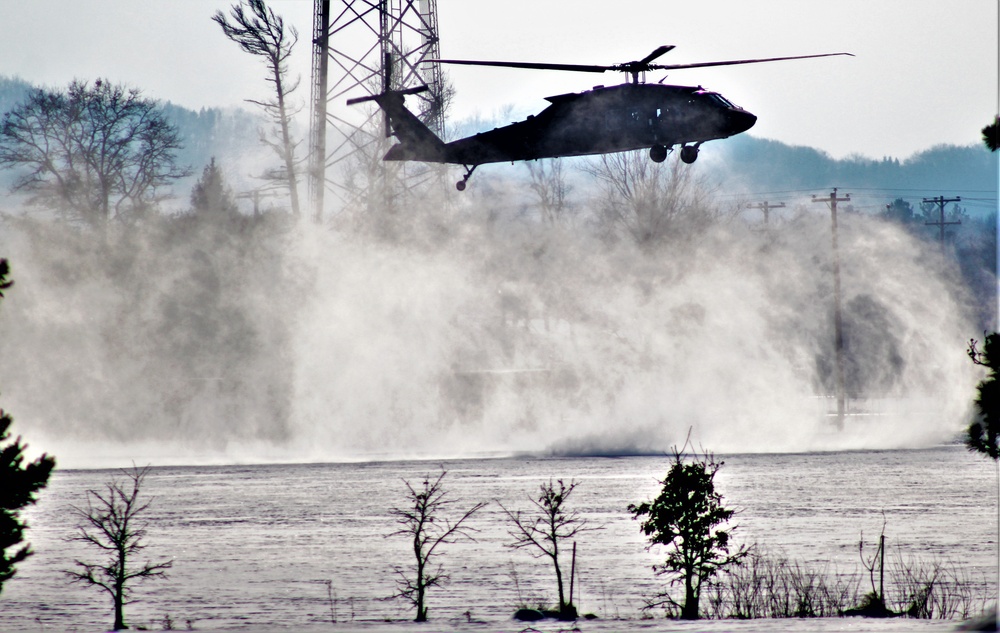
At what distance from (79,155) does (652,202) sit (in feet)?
135

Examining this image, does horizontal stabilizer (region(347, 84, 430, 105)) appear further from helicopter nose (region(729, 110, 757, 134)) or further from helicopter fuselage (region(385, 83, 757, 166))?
helicopter nose (region(729, 110, 757, 134))

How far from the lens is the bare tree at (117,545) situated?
23.8 metres

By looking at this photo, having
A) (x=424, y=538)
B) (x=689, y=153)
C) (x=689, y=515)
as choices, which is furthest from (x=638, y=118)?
(x=689, y=515)

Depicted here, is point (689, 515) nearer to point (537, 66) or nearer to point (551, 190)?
point (537, 66)

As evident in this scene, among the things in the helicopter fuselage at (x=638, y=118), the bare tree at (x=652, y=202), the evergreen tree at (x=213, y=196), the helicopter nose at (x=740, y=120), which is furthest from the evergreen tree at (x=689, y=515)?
the bare tree at (x=652, y=202)

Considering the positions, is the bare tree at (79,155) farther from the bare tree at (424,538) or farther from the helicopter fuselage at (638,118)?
the helicopter fuselage at (638,118)

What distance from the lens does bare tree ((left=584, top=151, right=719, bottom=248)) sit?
87.2 meters

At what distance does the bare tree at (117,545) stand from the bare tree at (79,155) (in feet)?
74.0

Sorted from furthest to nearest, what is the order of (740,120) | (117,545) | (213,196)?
(213,196) < (740,120) < (117,545)

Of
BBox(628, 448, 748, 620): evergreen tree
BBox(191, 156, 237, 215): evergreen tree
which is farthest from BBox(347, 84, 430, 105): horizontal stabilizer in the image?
BBox(191, 156, 237, 215): evergreen tree

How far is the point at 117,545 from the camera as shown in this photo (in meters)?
23.9

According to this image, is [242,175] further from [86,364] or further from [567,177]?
[567,177]

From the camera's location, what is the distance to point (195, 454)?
3123 inches

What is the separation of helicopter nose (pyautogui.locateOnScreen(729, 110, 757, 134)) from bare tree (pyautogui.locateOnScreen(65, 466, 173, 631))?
61.5ft
